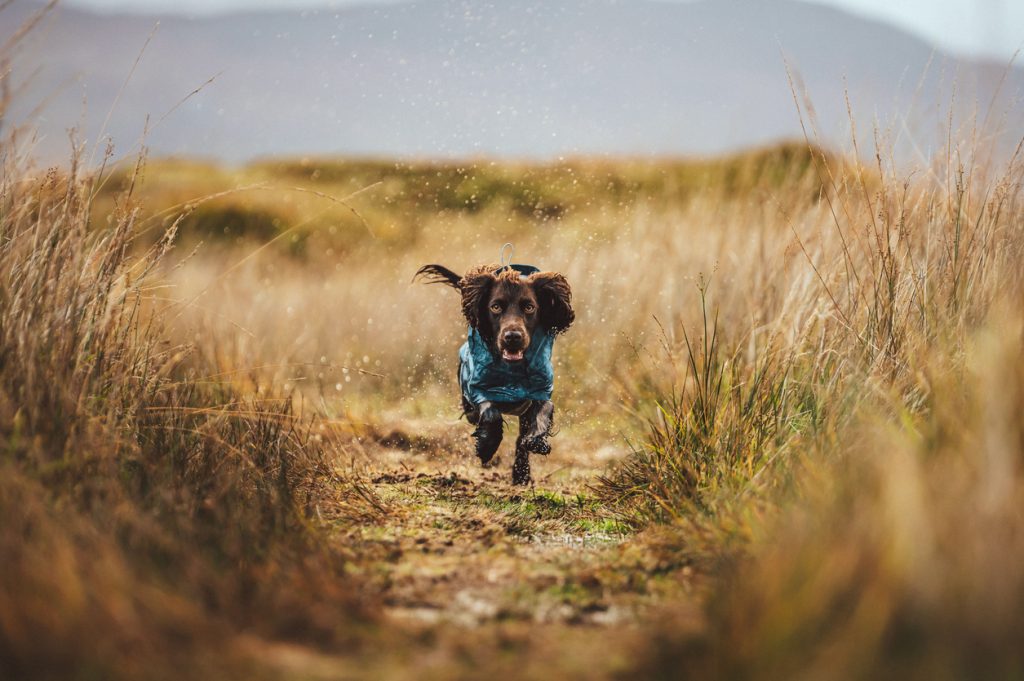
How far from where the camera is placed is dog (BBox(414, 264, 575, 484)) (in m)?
4.40

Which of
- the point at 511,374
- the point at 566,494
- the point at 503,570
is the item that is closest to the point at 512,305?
the point at 511,374

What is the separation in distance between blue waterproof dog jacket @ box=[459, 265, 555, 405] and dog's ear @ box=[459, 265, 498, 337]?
4.4 inches

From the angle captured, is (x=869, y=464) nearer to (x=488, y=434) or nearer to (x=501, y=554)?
(x=501, y=554)

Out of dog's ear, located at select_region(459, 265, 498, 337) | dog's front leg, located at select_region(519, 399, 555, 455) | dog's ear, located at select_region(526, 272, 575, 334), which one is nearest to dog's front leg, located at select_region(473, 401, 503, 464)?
dog's front leg, located at select_region(519, 399, 555, 455)

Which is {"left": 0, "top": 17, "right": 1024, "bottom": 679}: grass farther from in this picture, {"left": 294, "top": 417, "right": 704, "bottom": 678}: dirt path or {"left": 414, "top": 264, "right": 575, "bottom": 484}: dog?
{"left": 414, "top": 264, "right": 575, "bottom": 484}: dog

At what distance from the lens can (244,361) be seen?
521 centimetres

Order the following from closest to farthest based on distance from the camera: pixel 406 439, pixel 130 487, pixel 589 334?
pixel 130 487 < pixel 406 439 < pixel 589 334

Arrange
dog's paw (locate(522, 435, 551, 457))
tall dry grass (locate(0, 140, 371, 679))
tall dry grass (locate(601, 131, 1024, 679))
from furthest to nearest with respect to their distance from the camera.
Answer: dog's paw (locate(522, 435, 551, 457)) < tall dry grass (locate(0, 140, 371, 679)) < tall dry grass (locate(601, 131, 1024, 679))

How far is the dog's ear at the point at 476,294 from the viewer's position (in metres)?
4.47

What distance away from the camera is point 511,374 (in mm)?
4496

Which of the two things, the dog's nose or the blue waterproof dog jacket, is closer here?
the dog's nose

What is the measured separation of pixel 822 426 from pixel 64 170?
3.36 meters

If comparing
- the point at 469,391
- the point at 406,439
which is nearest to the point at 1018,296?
the point at 469,391

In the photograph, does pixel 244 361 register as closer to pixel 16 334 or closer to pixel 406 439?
pixel 406 439
